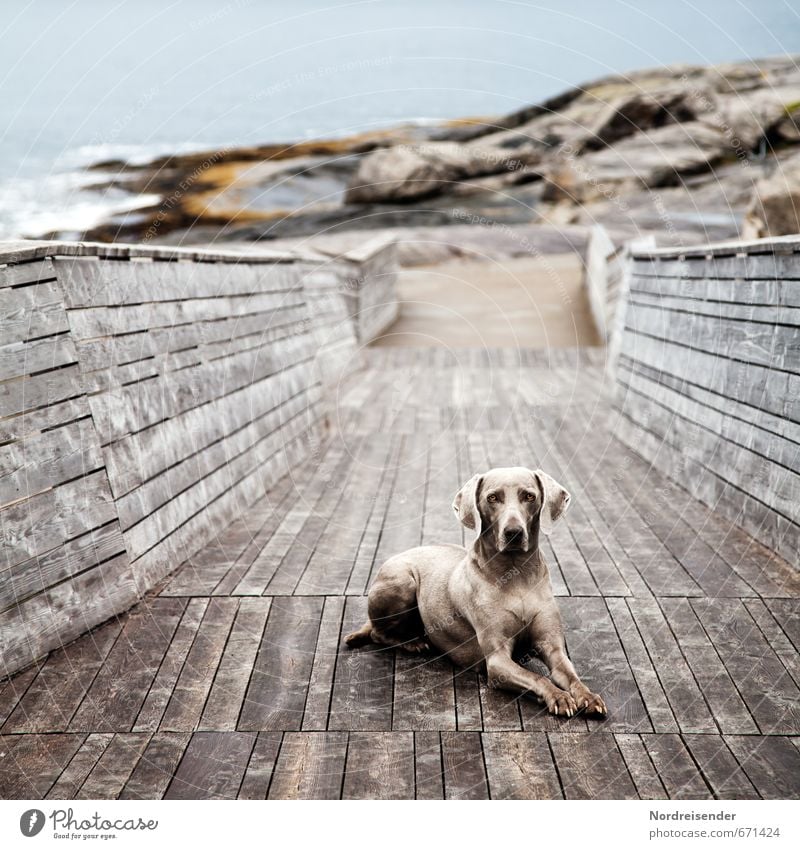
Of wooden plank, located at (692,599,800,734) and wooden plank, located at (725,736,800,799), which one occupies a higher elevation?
wooden plank, located at (725,736,800,799)

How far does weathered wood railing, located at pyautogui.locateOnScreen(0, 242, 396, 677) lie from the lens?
3898 mm

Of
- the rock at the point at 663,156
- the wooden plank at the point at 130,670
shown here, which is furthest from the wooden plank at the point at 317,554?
the rock at the point at 663,156

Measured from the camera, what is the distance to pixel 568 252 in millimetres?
21250

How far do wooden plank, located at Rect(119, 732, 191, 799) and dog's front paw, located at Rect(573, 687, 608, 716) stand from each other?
1523mm

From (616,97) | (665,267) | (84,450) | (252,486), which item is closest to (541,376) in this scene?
(665,267)

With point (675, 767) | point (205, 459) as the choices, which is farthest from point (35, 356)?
point (675, 767)

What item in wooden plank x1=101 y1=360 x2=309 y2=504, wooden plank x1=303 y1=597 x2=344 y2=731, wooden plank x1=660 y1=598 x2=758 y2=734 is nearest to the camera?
wooden plank x1=660 y1=598 x2=758 y2=734

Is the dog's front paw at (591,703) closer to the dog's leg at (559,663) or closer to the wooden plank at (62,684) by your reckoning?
the dog's leg at (559,663)

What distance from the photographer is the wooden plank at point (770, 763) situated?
2984 mm

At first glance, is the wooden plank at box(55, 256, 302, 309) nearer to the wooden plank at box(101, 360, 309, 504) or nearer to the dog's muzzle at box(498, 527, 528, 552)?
the wooden plank at box(101, 360, 309, 504)

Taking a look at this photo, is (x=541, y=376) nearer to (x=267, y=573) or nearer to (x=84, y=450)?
(x=267, y=573)

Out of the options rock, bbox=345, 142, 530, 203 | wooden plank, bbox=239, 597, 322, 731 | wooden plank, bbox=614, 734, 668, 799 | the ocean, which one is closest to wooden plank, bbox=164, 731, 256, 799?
wooden plank, bbox=239, 597, 322, 731

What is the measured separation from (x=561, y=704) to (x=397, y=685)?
72cm
